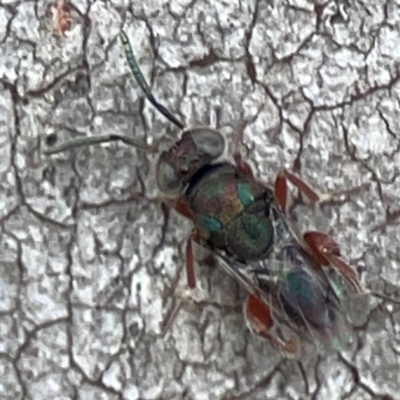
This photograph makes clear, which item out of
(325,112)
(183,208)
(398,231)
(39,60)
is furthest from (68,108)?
(398,231)

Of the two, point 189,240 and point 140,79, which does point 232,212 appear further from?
point 140,79

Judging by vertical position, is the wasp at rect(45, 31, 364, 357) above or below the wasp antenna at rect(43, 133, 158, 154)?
below

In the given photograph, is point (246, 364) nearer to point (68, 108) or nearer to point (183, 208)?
point (183, 208)

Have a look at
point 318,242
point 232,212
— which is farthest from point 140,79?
point 318,242

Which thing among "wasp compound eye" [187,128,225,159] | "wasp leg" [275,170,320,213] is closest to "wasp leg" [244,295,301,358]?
"wasp leg" [275,170,320,213]

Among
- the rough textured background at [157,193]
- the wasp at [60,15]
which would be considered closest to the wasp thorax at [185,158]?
the rough textured background at [157,193]

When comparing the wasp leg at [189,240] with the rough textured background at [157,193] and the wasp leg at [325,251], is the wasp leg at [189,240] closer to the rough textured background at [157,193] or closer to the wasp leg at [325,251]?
the rough textured background at [157,193]

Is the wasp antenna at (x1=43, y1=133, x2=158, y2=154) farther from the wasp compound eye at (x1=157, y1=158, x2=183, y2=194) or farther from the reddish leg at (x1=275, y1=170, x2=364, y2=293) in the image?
the reddish leg at (x1=275, y1=170, x2=364, y2=293)
